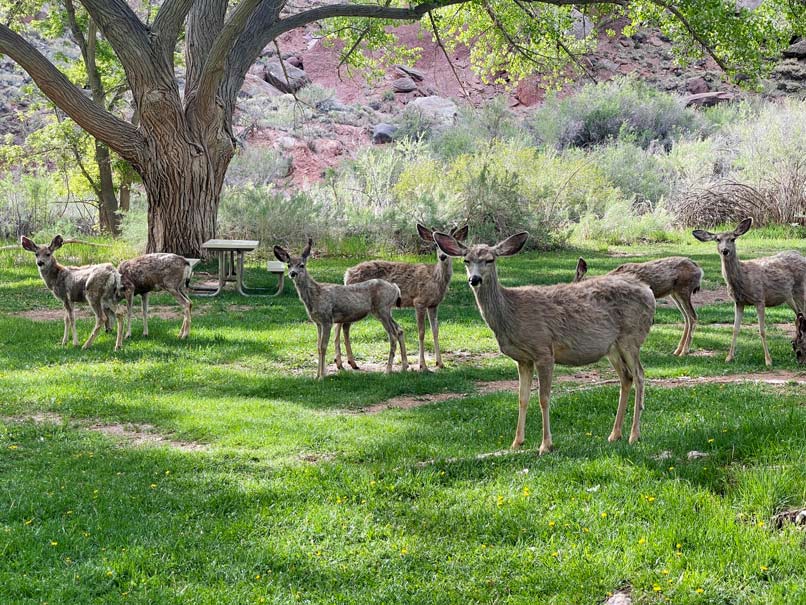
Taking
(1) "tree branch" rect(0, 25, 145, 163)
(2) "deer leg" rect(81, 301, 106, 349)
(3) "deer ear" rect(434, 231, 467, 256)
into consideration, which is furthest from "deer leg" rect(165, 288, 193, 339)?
(3) "deer ear" rect(434, 231, 467, 256)

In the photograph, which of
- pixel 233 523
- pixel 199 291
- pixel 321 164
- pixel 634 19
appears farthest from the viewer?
pixel 321 164

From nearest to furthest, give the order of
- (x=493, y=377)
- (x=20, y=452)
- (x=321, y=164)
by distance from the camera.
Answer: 1. (x=20, y=452)
2. (x=493, y=377)
3. (x=321, y=164)

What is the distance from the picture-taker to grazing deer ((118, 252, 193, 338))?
1359 cm

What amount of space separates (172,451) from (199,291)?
10160 mm

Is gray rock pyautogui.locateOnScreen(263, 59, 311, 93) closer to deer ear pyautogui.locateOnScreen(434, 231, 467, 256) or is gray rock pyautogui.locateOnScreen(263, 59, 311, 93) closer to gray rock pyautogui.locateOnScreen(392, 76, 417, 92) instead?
gray rock pyautogui.locateOnScreen(392, 76, 417, 92)

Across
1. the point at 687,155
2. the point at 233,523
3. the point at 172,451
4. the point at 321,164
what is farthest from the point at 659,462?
the point at 321,164

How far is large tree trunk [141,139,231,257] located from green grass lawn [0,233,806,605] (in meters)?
8.65

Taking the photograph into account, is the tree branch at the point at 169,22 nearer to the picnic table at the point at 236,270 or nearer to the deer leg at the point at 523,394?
the picnic table at the point at 236,270

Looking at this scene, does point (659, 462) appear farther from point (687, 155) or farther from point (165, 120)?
point (687, 155)

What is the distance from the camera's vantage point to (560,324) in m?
7.38

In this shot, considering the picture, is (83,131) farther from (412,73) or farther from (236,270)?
(412,73)

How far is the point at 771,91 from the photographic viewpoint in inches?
1908

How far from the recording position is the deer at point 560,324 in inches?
288

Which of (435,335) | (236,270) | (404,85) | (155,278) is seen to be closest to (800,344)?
(435,335)
